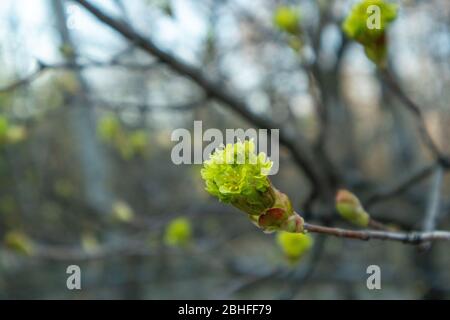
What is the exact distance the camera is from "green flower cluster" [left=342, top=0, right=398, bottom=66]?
1.38 m

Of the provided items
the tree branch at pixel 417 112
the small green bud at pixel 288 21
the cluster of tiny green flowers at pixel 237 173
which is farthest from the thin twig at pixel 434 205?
the small green bud at pixel 288 21

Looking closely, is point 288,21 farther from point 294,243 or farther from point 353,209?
point 353,209

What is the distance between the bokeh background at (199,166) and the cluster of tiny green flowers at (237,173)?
0.81 metres

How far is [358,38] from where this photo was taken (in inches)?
58.4

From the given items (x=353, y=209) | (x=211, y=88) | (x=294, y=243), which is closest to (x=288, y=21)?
(x=211, y=88)

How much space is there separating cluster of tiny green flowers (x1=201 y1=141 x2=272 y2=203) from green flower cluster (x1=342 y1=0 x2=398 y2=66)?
63 centimetres

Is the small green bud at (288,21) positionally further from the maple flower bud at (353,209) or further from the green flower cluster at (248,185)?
the green flower cluster at (248,185)

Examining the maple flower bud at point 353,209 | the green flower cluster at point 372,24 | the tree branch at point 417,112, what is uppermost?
the green flower cluster at point 372,24

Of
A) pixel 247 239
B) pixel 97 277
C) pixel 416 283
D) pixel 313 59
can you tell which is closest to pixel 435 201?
pixel 313 59

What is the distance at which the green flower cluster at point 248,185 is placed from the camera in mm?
1006

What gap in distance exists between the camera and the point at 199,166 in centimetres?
409
